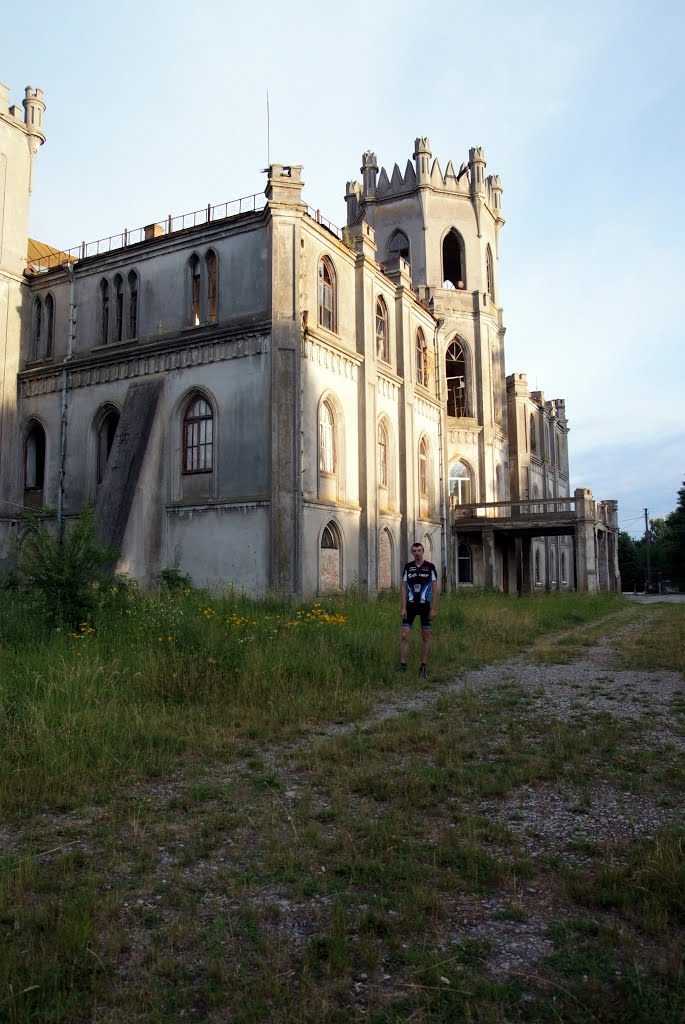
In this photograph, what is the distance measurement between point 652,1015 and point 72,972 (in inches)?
96.5

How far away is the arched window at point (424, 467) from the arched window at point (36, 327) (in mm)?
14192

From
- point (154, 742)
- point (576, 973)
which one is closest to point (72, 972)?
point (576, 973)

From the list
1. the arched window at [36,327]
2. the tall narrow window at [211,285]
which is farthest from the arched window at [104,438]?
the tall narrow window at [211,285]

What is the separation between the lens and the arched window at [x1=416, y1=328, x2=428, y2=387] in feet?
97.6

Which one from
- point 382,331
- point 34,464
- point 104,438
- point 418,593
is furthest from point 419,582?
point 34,464

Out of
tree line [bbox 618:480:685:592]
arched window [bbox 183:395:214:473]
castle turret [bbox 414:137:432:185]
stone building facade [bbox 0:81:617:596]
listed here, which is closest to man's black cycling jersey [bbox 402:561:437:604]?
stone building facade [bbox 0:81:617:596]

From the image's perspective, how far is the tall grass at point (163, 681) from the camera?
622 centimetres

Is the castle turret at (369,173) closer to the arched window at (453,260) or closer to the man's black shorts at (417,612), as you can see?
the arched window at (453,260)

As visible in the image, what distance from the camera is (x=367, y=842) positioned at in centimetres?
466

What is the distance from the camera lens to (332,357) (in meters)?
22.1

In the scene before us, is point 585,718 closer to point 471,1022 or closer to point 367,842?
point 367,842

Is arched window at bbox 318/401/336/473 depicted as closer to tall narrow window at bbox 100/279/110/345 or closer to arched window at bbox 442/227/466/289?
tall narrow window at bbox 100/279/110/345

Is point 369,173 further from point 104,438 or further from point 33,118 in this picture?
point 104,438

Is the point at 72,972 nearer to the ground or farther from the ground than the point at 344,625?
nearer to the ground
